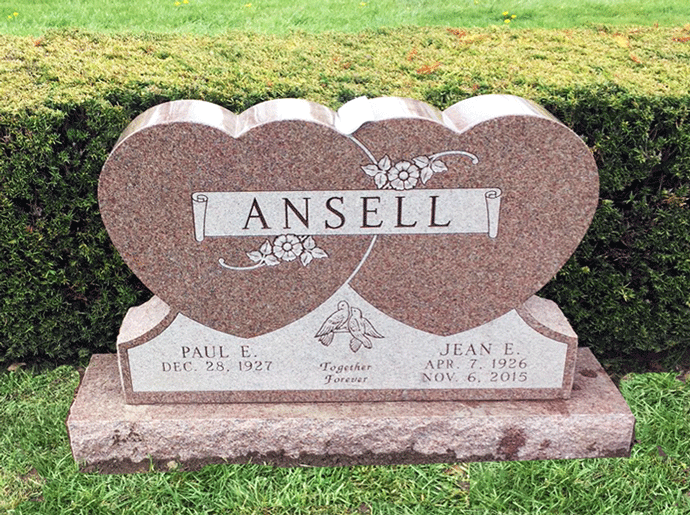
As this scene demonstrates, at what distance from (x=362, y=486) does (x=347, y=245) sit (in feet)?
3.54

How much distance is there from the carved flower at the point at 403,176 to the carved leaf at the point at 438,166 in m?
0.07

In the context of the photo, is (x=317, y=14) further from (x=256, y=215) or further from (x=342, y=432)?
(x=342, y=432)

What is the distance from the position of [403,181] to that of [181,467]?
5.43 feet

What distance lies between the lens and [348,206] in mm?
2930

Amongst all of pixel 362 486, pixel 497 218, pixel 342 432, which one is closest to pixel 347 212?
pixel 497 218

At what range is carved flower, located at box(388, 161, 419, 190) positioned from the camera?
2.84 metres

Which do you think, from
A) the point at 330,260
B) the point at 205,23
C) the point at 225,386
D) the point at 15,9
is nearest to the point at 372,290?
the point at 330,260

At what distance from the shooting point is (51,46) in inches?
167

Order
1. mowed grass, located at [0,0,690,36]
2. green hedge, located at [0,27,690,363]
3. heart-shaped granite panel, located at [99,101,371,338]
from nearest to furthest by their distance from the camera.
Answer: heart-shaped granite panel, located at [99,101,371,338], green hedge, located at [0,27,690,363], mowed grass, located at [0,0,690,36]

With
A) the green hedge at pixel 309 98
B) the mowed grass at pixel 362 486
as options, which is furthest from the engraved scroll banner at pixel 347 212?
the mowed grass at pixel 362 486

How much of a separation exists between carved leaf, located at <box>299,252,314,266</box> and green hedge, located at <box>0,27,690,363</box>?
889 mm

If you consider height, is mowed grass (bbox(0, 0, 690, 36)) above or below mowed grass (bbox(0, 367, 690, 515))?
above

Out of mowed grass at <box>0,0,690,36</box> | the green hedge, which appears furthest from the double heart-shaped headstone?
mowed grass at <box>0,0,690,36</box>

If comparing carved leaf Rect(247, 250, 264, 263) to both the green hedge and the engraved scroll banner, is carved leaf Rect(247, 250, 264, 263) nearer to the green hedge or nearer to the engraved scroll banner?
the engraved scroll banner
